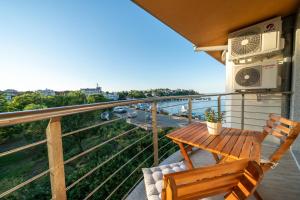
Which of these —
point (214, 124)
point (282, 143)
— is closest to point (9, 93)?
point (214, 124)

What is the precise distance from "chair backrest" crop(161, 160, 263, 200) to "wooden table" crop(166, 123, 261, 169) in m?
0.52

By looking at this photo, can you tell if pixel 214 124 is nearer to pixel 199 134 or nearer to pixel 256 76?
pixel 199 134

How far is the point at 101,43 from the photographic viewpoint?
15.1m

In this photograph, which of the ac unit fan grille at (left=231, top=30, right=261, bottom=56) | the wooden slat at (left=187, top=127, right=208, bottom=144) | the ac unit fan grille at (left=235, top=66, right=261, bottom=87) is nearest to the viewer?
the wooden slat at (left=187, top=127, right=208, bottom=144)

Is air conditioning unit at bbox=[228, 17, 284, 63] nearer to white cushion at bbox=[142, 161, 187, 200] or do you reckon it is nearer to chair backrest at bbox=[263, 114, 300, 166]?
chair backrest at bbox=[263, 114, 300, 166]

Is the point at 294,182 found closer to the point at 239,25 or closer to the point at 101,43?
the point at 239,25

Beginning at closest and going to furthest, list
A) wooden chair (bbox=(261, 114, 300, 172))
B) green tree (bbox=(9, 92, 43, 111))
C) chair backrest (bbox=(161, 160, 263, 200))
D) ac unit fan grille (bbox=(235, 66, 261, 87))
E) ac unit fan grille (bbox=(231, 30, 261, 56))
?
1. chair backrest (bbox=(161, 160, 263, 200))
2. wooden chair (bbox=(261, 114, 300, 172))
3. ac unit fan grille (bbox=(231, 30, 261, 56))
4. ac unit fan grille (bbox=(235, 66, 261, 87))
5. green tree (bbox=(9, 92, 43, 111))

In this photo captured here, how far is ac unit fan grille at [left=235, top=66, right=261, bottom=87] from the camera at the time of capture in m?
3.05

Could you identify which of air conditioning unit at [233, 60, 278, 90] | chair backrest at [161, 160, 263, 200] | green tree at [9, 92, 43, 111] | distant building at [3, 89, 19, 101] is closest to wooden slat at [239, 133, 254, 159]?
chair backrest at [161, 160, 263, 200]

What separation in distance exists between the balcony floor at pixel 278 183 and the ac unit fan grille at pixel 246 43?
1.89m

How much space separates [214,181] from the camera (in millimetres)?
728

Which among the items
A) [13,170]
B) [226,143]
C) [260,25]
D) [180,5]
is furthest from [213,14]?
[13,170]

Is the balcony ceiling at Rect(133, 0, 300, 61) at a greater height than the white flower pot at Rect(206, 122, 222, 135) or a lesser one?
greater

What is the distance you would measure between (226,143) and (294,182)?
4.07 ft
